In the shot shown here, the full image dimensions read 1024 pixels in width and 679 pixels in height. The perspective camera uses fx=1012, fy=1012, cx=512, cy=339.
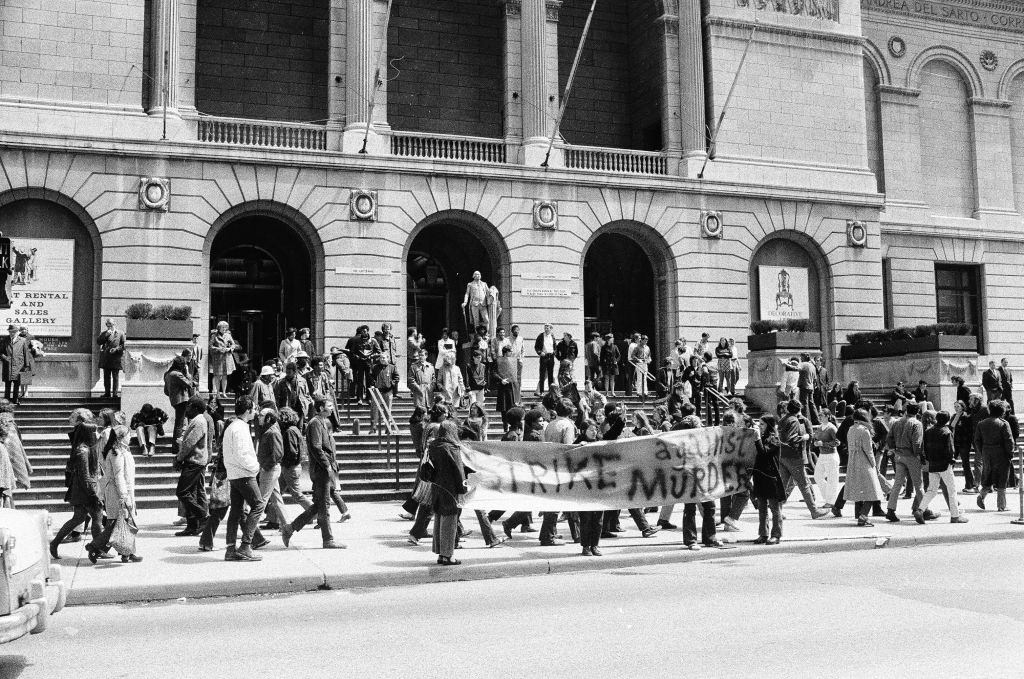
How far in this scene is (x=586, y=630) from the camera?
8555 millimetres

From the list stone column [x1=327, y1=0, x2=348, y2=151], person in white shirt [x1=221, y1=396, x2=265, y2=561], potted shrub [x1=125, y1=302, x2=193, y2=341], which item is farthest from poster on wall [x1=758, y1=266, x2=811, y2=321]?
person in white shirt [x1=221, y1=396, x2=265, y2=561]

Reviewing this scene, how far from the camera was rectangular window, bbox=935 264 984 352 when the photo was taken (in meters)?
38.6

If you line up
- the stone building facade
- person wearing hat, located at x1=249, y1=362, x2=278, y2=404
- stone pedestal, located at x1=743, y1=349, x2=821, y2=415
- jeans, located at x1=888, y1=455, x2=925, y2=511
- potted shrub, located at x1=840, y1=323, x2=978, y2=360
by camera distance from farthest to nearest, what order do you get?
1. potted shrub, located at x1=840, y1=323, x2=978, y2=360
2. stone pedestal, located at x1=743, y1=349, x2=821, y2=415
3. the stone building facade
4. person wearing hat, located at x1=249, y1=362, x2=278, y2=404
5. jeans, located at x1=888, y1=455, x2=925, y2=511

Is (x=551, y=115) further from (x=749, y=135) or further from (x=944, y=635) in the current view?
(x=944, y=635)

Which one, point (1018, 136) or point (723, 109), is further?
point (1018, 136)

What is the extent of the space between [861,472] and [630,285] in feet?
62.7

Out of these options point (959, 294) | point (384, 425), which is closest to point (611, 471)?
point (384, 425)

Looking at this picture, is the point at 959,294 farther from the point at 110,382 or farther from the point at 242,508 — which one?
the point at 242,508

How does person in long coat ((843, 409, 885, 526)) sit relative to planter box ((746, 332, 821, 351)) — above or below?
below

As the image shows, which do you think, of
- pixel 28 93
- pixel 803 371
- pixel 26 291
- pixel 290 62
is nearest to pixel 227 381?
pixel 26 291

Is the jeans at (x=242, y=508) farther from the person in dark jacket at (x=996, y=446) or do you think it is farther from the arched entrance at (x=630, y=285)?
the arched entrance at (x=630, y=285)

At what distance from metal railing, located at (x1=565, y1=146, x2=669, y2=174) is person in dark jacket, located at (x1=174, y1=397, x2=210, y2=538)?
18863 mm

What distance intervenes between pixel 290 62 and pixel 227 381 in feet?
38.0

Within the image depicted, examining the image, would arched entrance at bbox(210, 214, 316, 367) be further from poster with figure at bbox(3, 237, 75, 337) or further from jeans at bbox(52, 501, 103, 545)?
jeans at bbox(52, 501, 103, 545)
